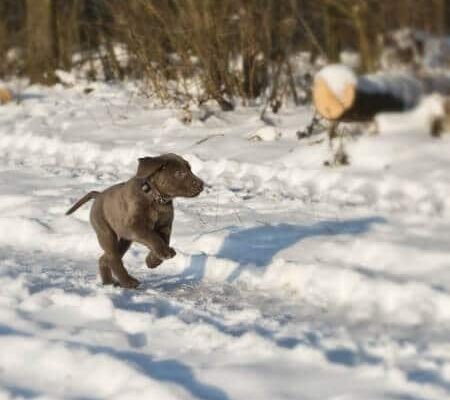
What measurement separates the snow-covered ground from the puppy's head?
61cm

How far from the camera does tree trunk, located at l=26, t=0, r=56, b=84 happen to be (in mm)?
14461

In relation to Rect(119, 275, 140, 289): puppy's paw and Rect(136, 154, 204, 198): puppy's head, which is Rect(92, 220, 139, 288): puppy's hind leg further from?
Rect(136, 154, 204, 198): puppy's head

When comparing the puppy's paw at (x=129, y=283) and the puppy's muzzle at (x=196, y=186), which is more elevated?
the puppy's muzzle at (x=196, y=186)

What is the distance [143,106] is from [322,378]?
817cm

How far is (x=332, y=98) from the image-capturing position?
239 inches

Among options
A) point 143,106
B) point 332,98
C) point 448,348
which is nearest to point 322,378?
point 448,348

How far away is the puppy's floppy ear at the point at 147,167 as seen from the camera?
480cm

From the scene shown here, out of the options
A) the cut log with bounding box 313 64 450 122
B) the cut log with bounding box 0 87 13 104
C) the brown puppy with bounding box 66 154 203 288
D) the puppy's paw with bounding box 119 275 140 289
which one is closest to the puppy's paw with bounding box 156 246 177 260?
the brown puppy with bounding box 66 154 203 288

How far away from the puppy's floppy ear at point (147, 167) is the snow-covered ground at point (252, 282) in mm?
715

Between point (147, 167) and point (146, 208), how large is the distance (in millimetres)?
255

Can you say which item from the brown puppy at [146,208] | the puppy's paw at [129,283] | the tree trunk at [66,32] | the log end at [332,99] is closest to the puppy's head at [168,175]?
the brown puppy at [146,208]

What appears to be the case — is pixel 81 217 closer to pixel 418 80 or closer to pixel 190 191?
pixel 190 191

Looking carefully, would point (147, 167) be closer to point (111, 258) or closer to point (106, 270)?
point (111, 258)

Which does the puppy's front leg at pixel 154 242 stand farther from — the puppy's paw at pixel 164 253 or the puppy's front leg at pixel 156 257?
the puppy's front leg at pixel 156 257
